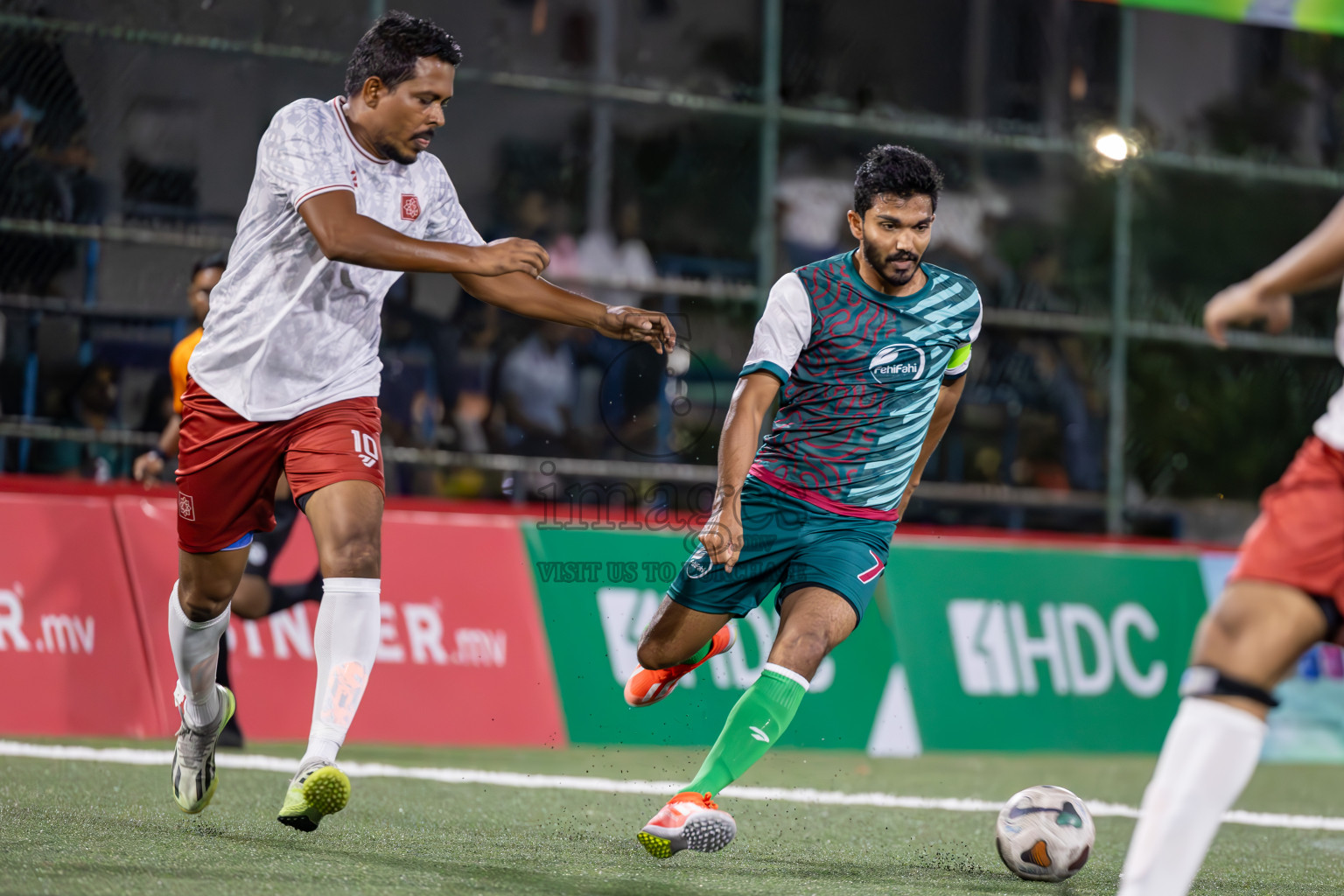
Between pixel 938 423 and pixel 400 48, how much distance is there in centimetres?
234

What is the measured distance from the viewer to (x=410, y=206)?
5.11m

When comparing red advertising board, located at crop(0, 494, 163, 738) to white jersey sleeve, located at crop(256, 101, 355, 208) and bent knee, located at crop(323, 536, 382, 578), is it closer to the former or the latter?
bent knee, located at crop(323, 536, 382, 578)

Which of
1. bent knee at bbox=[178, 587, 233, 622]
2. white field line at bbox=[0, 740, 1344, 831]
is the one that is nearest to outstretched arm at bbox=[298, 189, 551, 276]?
bent knee at bbox=[178, 587, 233, 622]

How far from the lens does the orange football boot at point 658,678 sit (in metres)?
5.84

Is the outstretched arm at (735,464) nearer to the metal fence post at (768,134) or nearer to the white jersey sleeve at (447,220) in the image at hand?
the white jersey sleeve at (447,220)

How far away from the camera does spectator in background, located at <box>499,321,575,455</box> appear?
1084 centimetres

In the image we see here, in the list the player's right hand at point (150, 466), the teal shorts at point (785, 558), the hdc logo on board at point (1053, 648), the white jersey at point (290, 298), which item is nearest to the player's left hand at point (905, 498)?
the teal shorts at point (785, 558)

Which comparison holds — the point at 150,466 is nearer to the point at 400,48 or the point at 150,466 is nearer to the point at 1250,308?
the point at 400,48

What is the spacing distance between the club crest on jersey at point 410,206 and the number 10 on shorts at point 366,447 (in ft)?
2.25

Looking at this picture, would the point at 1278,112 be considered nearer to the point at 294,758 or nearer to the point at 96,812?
the point at 294,758

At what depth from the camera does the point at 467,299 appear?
10773 mm

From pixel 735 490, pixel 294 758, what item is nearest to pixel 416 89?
pixel 735 490

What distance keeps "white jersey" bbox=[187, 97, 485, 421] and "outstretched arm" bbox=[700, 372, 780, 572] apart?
3.80 feet

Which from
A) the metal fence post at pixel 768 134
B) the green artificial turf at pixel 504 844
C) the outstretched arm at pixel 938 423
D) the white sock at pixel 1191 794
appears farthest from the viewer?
the metal fence post at pixel 768 134
